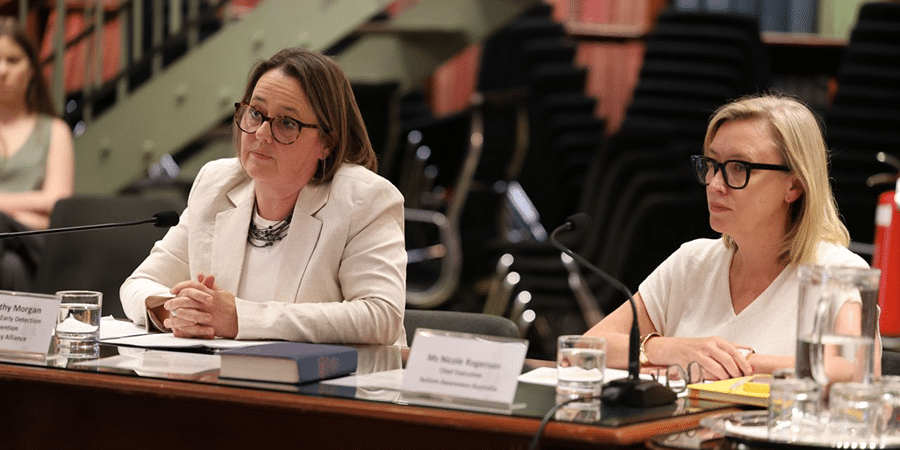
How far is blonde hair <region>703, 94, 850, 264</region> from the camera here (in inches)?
84.5

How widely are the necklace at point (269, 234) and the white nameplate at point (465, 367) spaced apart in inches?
33.6

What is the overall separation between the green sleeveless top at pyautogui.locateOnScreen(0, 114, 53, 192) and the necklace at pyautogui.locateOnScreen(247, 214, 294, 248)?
2.03 m

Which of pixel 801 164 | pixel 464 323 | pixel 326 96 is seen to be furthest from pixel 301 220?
pixel 801 164

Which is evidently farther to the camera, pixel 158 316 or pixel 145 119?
pixel 145 119

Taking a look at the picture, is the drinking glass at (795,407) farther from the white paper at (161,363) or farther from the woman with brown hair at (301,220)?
the woman with brown hair at (301,220)

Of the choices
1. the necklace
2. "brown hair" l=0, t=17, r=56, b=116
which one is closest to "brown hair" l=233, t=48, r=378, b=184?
the necklace

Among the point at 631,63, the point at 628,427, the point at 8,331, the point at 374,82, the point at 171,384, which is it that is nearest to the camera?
the point at 628,427

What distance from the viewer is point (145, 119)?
5.29 metres

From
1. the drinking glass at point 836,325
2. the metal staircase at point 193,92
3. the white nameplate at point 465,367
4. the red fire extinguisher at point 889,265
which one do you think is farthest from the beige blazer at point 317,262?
the metal staircase at point 193,92

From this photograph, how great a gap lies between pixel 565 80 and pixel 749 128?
15.8 ft

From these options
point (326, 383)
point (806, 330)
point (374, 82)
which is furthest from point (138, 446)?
point (374, 82)

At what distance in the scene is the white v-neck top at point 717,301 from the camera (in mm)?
2164

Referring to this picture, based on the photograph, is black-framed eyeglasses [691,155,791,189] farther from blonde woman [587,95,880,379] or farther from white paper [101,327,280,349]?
white paper [101,327,280,349]

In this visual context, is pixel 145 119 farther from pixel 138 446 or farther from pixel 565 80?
pixel 138 446
